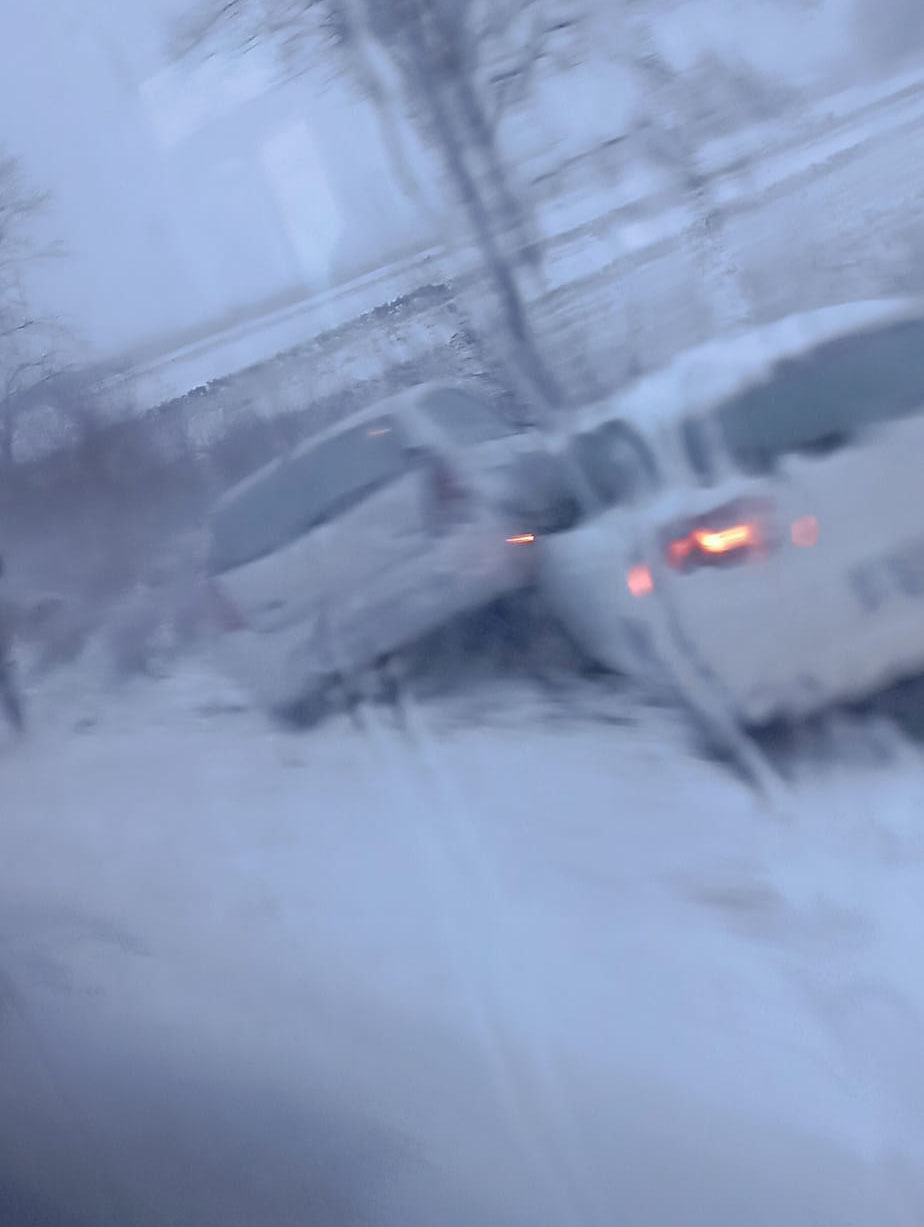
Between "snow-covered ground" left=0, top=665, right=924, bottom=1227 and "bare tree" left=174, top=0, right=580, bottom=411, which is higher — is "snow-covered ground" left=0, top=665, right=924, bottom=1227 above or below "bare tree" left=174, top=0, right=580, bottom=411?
below

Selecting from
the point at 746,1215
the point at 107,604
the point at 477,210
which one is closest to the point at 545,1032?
the point at 746,1215

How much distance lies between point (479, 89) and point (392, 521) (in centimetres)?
223

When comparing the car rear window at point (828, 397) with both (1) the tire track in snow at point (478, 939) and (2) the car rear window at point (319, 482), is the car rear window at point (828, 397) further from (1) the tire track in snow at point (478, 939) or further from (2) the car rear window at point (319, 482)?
(2) the car rear window at point (319, 482)

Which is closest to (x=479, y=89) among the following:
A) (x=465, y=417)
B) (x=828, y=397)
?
(x=465, y=417)

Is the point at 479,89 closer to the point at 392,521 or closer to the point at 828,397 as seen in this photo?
the point at 392,521

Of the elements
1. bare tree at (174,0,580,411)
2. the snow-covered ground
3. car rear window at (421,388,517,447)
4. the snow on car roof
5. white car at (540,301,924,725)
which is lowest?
the snow-covered ground

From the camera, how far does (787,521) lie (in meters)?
4.68

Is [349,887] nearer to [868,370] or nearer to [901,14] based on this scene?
[868,370]

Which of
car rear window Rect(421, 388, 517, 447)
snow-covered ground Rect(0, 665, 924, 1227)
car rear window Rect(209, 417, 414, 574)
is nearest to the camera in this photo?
snow-covered ground Rect(0, 665, 924, 1227)

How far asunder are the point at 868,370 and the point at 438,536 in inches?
85.9

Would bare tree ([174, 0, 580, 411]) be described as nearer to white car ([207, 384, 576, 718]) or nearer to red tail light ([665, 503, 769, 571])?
white car ([207, 384, 576, 718])

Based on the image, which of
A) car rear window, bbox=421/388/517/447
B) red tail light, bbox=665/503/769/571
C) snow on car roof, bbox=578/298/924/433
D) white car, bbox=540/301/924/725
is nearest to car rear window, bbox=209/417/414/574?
car rear window, bbox=421/388/517/447

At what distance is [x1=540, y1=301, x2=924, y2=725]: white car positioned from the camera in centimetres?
467

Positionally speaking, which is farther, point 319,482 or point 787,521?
point 319,482
